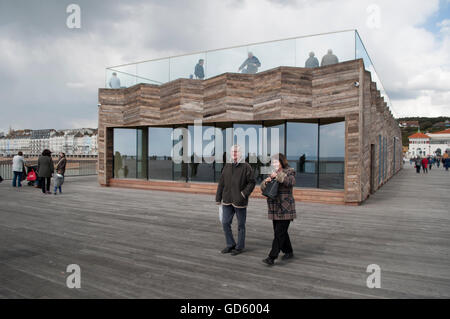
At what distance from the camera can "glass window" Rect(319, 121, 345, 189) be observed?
1173 centimetres

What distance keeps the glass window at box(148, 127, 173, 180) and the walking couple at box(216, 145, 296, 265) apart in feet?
33.0

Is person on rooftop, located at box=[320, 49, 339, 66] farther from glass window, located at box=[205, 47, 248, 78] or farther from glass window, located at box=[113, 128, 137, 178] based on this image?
glass window, located at box=[113, 128, 137, 178]

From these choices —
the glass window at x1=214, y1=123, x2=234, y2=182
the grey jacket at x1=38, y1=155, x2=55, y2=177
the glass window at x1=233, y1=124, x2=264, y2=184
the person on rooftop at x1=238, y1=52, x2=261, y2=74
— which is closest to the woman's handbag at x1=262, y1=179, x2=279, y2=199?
the glass window at x1=233, y1=124, x2=264, y2=184

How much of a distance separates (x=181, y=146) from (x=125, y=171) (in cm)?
387

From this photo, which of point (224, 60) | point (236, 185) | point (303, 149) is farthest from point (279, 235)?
point (224, 60)

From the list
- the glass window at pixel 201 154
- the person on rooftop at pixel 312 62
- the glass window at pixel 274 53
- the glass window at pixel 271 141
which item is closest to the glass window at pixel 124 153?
the glass window at pixel 201 154

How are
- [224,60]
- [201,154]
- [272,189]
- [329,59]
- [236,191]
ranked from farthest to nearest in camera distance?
1. [201,154]
2. [224,60]
3. [329,59]
4. [236,191]
5. [272,189]

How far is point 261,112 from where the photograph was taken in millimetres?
12367

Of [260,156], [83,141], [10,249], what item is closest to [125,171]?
[260,156]

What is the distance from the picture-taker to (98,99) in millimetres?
16766

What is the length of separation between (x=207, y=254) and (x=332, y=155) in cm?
820

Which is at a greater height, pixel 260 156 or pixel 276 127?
pixel 276 127

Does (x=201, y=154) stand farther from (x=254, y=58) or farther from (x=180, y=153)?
(x=254, y=58)
